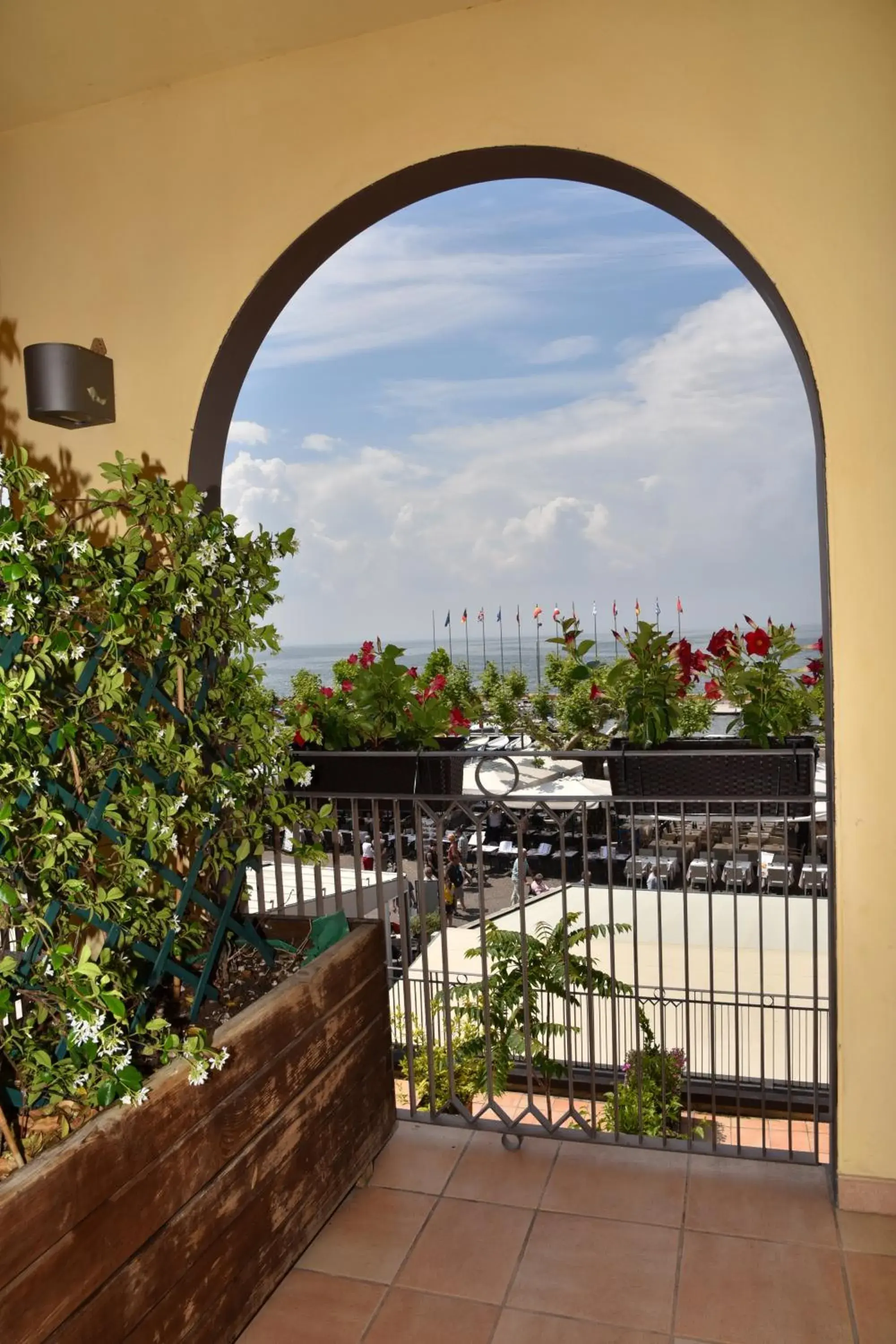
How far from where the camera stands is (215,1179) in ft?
5.38

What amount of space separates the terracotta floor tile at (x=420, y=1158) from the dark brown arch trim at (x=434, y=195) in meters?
0.93

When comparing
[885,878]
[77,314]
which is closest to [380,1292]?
[885,878]

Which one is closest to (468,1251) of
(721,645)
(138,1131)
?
(138,1131)

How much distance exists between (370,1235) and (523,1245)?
1.12 ft

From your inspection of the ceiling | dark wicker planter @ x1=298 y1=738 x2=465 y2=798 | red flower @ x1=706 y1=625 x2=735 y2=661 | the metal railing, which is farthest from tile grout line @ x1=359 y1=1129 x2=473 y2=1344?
the ceiling

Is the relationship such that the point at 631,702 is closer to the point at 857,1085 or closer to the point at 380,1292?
the point at 857,1085

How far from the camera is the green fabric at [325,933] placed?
2.25 m

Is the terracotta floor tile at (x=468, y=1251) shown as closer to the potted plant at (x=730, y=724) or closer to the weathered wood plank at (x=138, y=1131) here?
the weathered wood plank at (x=138, y=1131)

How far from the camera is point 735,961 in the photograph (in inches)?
93.9

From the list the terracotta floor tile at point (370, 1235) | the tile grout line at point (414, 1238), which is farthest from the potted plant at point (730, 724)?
the terracotta floor tile at point (370, 1235)

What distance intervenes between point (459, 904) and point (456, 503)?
24879mm

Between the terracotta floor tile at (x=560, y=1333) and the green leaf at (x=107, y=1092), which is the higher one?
the green leaf at (x=107, y=1092)

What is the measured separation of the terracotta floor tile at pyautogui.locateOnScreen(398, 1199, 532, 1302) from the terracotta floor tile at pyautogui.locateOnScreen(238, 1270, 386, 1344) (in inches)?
4.2

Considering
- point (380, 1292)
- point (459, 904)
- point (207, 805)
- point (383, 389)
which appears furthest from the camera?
point (383, 389)
